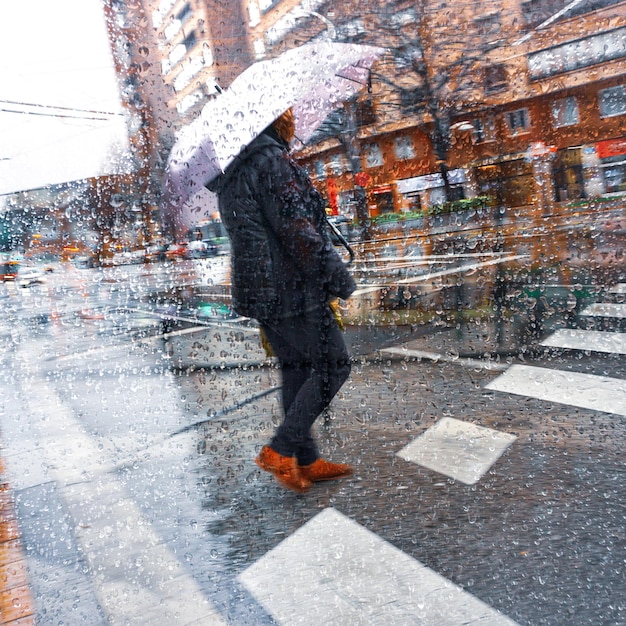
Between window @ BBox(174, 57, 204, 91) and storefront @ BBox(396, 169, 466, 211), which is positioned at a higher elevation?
window @ BBox(174, 57, 204, 91)

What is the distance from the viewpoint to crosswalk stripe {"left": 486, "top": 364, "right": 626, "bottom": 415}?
2110mm

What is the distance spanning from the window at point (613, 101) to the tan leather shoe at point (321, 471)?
1.83m

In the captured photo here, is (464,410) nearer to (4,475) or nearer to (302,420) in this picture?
(302,420)

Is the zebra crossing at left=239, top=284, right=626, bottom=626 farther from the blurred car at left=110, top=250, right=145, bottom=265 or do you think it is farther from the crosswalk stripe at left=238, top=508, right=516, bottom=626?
the blurred car at left=110, top=250, right=145, bottom=265

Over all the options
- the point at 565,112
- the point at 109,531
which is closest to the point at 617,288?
the point at 565,112

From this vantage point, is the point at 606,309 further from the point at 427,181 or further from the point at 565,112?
the point at 427,181

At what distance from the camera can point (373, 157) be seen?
1916mm

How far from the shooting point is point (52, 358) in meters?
3.31

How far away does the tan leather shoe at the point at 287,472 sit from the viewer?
65.8 inches

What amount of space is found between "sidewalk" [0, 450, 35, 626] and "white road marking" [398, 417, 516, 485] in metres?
1.29

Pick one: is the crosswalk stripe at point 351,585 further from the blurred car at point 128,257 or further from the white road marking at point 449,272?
the blurred car at point 128,257

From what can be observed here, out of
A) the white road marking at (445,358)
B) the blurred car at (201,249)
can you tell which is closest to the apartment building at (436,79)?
the blurred car at (201,249)

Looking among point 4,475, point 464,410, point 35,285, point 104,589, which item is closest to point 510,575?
point 464,410

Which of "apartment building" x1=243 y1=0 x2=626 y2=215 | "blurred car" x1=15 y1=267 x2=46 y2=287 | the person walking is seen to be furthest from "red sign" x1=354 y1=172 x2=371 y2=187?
"blurred car" x1=15 y1=267 x2=46 y2=287
